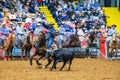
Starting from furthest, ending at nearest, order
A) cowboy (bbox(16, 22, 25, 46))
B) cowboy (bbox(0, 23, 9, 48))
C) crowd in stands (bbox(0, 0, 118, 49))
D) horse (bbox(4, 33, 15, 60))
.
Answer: crowd in stands (bbox(0, 0, 118, 49))
cowboy (bbox(16, 22, 25, 46))
cowboy (bbox(0, 23, 9, 48))
horse (bbox(4, 33, 15, 60))

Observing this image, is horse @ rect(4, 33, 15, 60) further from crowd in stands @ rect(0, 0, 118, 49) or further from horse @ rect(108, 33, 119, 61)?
horse @ rect(108, 33, 119, 61)

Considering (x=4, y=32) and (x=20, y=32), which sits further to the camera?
(x=20, y=32)

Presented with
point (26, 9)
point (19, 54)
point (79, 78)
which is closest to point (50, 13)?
point (26, 9)

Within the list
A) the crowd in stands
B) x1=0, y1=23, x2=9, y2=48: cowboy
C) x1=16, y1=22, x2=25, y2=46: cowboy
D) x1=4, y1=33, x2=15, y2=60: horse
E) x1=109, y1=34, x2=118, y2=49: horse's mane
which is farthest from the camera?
the crowd in stands

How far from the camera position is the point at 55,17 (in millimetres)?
33906

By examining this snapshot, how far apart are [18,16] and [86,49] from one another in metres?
5.30

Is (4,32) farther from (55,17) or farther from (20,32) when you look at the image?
(55,17)

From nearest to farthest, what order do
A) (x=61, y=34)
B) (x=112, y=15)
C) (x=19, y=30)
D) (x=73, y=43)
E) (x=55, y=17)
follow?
1. (x=19, y=30)
2. (x=73, y=43)
3. (x=61, y=34)
4. (x=55, y=17)
5. (x=112, y=15)

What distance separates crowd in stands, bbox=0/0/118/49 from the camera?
27.9 m

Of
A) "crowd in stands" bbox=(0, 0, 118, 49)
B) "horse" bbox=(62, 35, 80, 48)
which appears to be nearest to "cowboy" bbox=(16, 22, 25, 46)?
Answer: "crowd in stands" bbox=(0, 0, 118, 49)

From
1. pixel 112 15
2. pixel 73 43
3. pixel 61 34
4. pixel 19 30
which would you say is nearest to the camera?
pixel 19 30

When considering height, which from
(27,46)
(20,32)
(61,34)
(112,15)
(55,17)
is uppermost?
(55,17)

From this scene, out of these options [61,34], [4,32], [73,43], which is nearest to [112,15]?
[61,34]

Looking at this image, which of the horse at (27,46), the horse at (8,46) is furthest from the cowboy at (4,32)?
the horse at (27,46)
